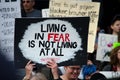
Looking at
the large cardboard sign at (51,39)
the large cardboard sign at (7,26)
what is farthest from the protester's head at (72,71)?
the large cardboard sign at (7,26)

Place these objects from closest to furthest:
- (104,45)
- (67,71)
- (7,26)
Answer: (67,71), (7,26), (104,45)

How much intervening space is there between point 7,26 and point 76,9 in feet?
2.27

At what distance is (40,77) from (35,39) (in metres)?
0.34

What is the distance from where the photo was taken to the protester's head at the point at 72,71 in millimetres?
4496

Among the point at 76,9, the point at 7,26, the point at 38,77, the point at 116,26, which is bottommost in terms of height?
the point at 38,77

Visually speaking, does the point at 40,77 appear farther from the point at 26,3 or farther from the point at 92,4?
the point at 26,3

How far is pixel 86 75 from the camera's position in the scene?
4.73 metres

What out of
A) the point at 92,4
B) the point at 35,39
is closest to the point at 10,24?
the point at 35,39

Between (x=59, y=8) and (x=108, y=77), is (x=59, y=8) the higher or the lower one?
the higher one

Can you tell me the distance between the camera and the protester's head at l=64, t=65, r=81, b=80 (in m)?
4.50

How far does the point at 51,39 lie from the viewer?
4.36m

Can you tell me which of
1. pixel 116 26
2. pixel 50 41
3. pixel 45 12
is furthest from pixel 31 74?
pixel 116 26

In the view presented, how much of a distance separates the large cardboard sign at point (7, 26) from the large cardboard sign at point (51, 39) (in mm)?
299

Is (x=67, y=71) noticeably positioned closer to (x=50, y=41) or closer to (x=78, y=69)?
(x=78, y=69)
